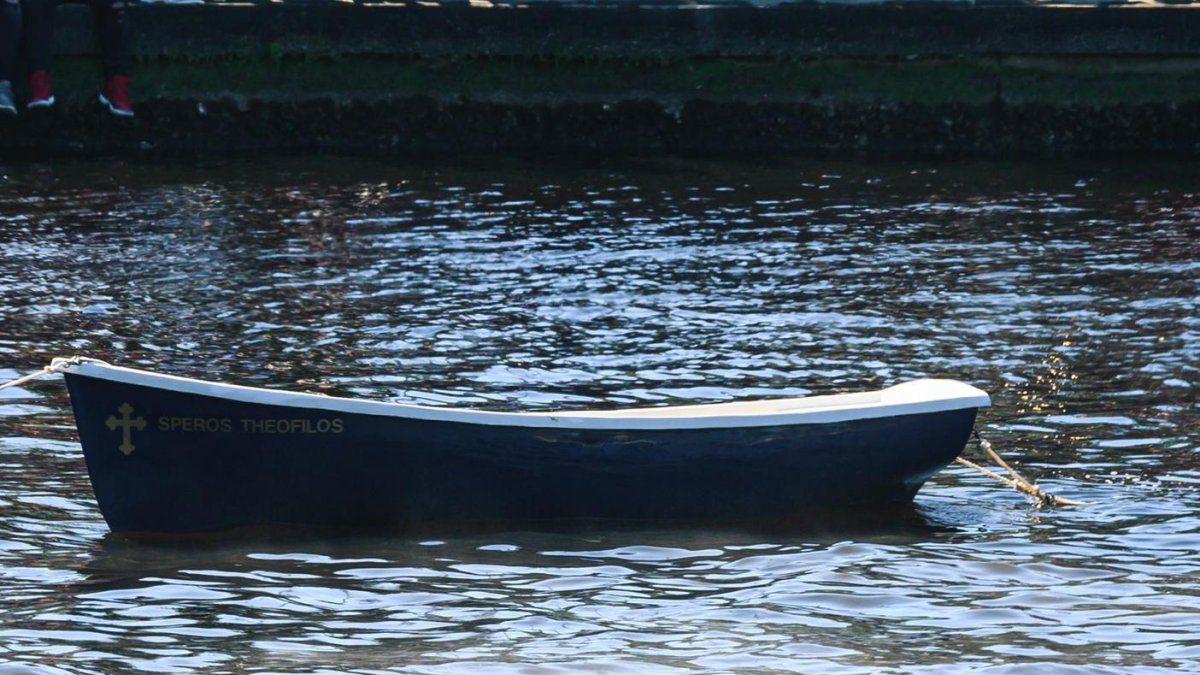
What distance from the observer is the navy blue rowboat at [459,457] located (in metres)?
8.05

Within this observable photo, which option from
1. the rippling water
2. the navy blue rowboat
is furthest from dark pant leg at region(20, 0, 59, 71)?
the navy blue rowboat

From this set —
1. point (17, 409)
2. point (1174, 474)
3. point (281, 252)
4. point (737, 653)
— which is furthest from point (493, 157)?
point (737, 653)

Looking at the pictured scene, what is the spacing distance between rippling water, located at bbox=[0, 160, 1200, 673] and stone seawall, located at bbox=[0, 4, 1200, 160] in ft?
2.83

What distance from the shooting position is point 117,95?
1805 centimetres

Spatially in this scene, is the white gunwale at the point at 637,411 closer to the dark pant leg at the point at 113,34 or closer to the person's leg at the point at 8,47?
the person's leg at the point at 8,47

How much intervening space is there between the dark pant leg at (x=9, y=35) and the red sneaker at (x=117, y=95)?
907 mm

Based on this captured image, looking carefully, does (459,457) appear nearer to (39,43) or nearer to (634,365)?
(634,365)

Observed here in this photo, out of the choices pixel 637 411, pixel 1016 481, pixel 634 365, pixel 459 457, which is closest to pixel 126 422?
pixel 459 457

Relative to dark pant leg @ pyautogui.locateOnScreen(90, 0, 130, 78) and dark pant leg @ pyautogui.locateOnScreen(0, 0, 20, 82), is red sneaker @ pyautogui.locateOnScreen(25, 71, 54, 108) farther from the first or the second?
dark pant leg @ pyautogui.locateOnScreen(90, 0, 130, 78)

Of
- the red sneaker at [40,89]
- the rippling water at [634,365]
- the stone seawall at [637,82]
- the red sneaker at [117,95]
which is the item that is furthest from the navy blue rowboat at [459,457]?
the red sneaker at [117,95]

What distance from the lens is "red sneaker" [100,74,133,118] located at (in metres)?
18.0

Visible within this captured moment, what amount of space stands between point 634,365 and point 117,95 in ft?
28.6

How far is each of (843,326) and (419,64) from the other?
7.57 meters

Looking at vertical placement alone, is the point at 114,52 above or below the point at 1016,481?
above
